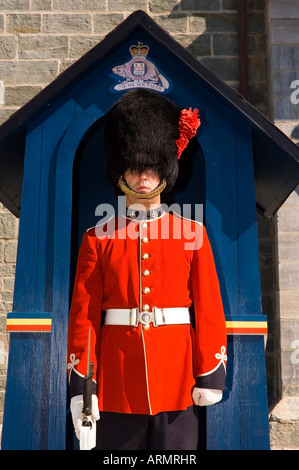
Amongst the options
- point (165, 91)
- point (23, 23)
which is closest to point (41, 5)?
point (23, 23)

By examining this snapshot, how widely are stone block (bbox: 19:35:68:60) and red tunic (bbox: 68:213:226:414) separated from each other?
2662 millimetres

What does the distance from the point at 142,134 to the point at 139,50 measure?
1.21 ft

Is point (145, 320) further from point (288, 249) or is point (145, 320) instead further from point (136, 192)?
point (288, 249)

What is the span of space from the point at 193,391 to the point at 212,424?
17 centimetres

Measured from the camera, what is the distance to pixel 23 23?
4.57 metres

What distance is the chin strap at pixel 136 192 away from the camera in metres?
2.28

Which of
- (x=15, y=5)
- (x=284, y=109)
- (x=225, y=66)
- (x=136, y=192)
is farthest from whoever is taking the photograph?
(x=15, y=5)

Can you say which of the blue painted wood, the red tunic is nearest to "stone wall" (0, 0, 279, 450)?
the blue painted wood

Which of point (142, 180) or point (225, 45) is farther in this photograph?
point (225, 45)

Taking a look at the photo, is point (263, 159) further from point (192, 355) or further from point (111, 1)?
point (111, 1)

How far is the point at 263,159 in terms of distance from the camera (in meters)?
2.45

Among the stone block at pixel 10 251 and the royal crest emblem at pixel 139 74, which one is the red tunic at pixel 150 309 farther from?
the stone block at pixel 10 251

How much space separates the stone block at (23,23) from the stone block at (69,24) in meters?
0.07

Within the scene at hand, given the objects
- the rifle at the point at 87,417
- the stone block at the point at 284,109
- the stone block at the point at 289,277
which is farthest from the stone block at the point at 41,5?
the rifle at the point at 87,417
